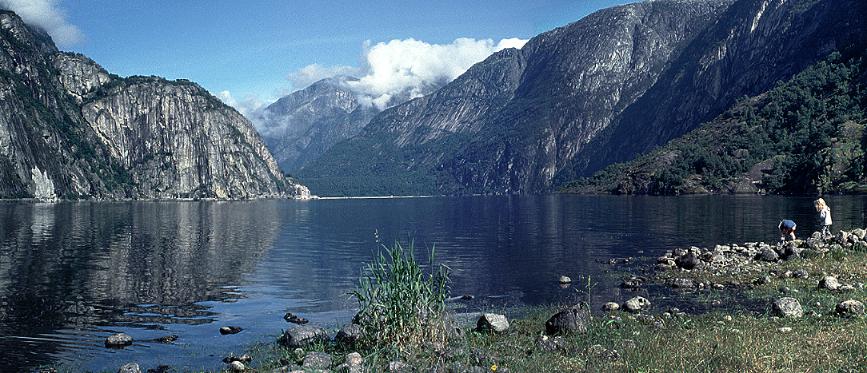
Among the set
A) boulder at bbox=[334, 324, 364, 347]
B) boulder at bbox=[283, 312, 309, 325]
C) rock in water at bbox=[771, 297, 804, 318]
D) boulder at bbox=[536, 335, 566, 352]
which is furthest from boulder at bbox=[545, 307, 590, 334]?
boulder at bbox=[283, 312, 309, 325]

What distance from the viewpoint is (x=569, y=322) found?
25922mm

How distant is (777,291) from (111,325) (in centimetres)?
3495

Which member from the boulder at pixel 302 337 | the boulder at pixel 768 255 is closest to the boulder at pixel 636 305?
the boulder at pixel 302 337

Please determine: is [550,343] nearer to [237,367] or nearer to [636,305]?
[636,305]

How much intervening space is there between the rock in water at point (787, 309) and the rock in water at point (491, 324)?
10974 mm

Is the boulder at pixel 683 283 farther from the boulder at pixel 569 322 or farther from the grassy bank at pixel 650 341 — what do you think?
the boulder at pixel 569 322

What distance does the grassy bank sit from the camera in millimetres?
18266

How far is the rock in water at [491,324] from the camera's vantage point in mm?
27297

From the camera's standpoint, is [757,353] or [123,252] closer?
[757,353]

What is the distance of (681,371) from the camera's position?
16984mm

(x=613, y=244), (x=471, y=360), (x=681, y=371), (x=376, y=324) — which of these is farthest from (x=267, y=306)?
(x=613, y=244)

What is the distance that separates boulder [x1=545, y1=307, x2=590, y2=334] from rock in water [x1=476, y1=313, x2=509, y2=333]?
1.88m

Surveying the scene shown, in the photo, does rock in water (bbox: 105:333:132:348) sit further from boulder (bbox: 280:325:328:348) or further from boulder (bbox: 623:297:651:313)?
boulder (bbox: 623:297:651:313)

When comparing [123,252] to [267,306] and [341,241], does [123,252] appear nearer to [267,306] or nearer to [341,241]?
[341,241]
